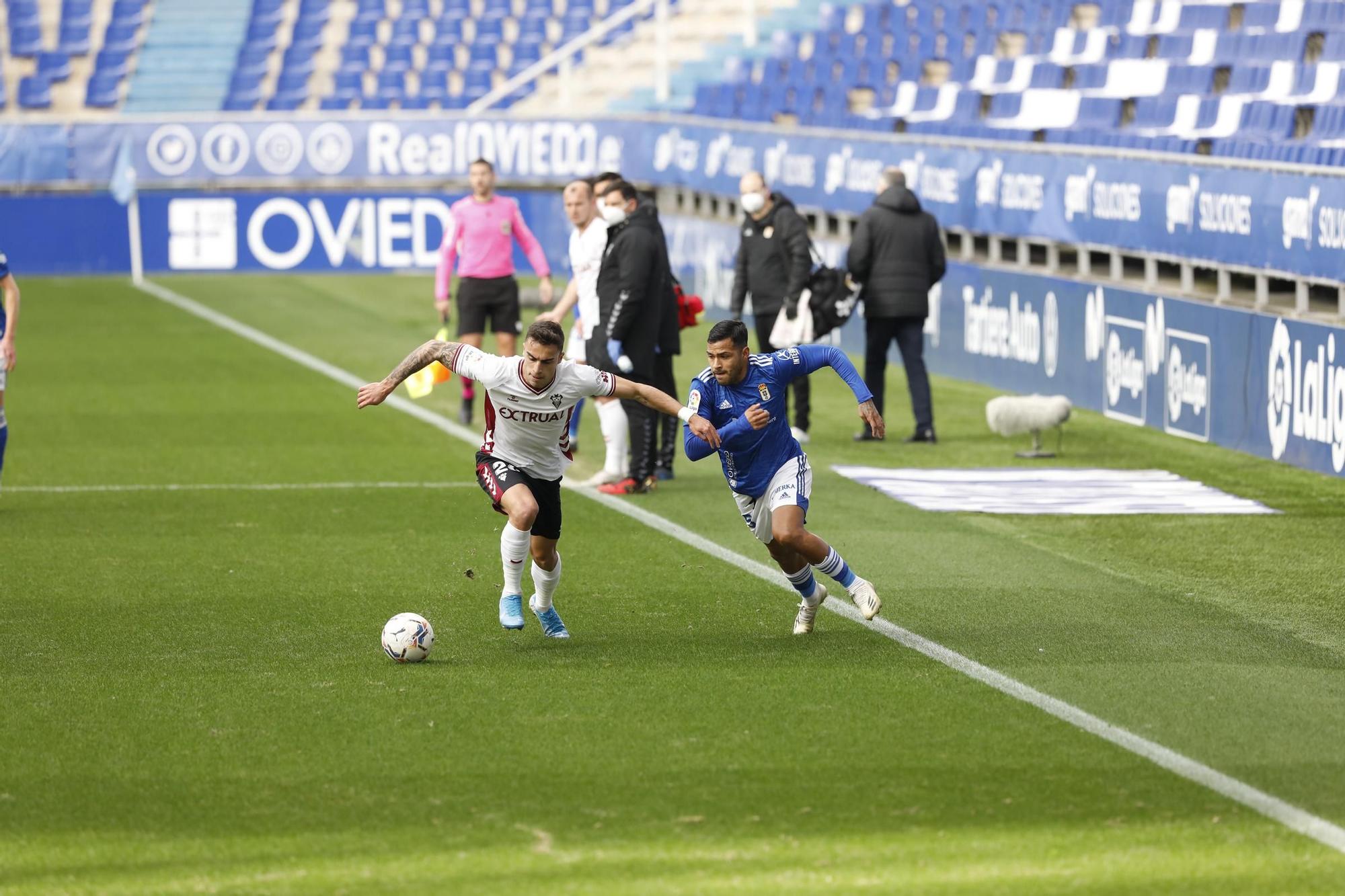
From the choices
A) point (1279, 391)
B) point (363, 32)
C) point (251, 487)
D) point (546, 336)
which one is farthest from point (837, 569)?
point (363, 32)

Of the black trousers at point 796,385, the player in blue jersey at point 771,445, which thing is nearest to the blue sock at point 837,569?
the player in blue jersey at point 771,445

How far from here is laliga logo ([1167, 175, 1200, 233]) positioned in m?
16.2

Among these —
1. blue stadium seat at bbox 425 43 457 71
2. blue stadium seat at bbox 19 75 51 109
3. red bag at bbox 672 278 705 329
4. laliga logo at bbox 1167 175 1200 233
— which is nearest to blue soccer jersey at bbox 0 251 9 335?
red bag at bbox 672 278 705 329

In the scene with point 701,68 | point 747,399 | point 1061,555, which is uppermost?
point 701,68

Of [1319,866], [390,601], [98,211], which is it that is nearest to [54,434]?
[390,601]

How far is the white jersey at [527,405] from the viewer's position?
351 inches

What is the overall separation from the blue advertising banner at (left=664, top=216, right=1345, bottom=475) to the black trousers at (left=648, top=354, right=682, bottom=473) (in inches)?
166

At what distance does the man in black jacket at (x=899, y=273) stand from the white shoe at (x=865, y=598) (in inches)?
277

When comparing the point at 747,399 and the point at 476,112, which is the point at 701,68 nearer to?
the point at 476,112

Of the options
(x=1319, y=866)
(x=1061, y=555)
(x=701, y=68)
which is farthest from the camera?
(x=701, y=68)

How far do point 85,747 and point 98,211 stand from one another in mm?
24712

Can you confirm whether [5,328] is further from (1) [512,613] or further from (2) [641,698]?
(2) [641,698]

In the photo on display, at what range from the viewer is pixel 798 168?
81.4 ft

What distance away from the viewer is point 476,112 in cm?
3194
